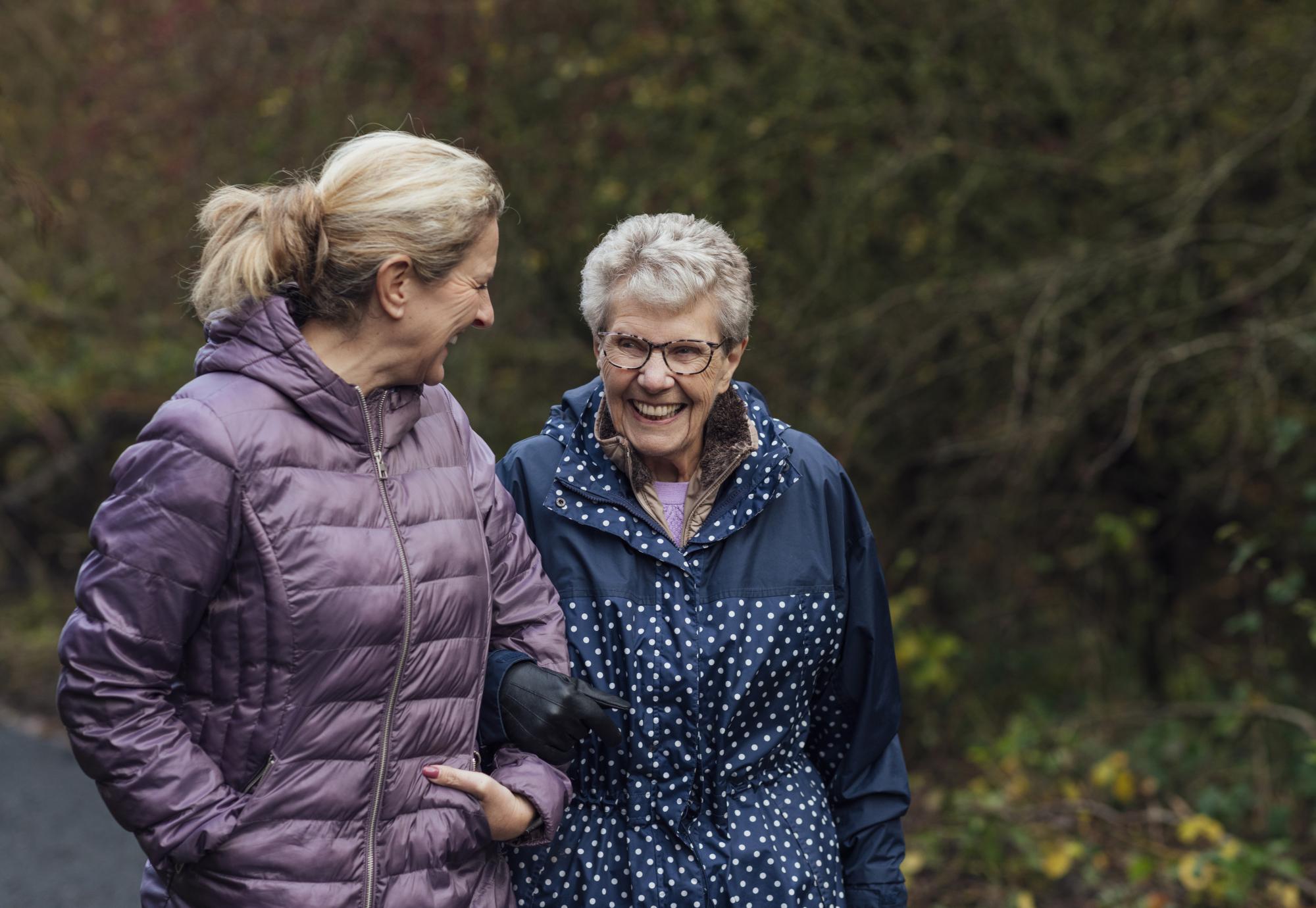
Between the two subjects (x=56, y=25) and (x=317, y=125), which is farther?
(x=56, y=25)

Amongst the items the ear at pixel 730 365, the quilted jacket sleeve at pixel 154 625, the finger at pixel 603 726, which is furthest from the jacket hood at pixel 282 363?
the ear at pixel 730 365

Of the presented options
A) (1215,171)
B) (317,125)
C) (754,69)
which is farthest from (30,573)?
(1215,171)

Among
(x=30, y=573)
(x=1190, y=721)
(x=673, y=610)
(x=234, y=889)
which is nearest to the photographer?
(x=234, y=889)

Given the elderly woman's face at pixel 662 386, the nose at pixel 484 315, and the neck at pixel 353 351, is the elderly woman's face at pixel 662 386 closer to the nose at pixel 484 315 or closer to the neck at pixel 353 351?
the nose at pixel 484 315

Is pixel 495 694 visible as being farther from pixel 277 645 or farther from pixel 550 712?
pixel 277 645

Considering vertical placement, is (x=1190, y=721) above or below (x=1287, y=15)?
below

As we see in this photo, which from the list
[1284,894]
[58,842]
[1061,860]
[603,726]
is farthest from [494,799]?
[58,842]

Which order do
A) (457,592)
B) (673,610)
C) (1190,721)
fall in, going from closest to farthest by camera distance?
(457,592)
(673,610)
(1190,721)

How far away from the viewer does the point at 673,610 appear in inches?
90.7

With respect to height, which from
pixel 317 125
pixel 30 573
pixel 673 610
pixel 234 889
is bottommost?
pixel 30 573

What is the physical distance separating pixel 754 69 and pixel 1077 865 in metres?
3.09

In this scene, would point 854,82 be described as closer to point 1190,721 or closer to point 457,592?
point 1190,721

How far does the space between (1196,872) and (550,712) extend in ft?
8.98

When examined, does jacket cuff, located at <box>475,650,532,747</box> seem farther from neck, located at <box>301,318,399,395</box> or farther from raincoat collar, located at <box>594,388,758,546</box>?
neck, located at <box>301,318,399,395</box>
